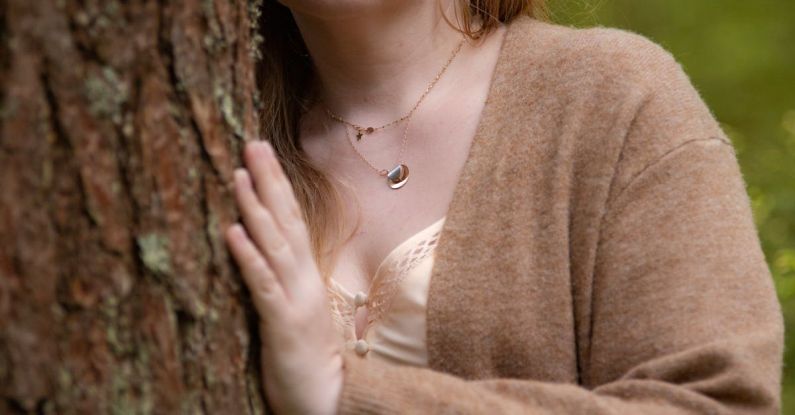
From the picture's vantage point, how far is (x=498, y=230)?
1.68m

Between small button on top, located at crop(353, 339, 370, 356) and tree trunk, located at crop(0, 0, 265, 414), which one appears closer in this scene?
tree trunk, located at crop(0, 0, 265, 414)

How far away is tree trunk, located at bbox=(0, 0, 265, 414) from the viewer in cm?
104

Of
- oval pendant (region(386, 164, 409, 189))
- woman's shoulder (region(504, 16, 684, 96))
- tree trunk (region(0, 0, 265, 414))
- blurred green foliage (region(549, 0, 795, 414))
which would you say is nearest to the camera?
tree trunk (region(0, 0, 265, 414))

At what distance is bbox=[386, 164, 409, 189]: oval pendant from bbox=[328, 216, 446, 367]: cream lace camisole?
0.54ft

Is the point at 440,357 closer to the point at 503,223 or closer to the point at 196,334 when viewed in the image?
the point at 503,223

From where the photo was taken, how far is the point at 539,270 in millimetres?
1651

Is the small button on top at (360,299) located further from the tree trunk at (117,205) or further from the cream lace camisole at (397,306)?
the tree trunk at (117,205)

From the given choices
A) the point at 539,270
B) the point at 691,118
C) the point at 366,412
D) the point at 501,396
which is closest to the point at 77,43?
the point at 366,412

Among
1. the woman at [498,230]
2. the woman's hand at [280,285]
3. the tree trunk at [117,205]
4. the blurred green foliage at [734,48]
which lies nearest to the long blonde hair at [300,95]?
the woman at [498,230]

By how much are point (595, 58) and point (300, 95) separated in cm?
72

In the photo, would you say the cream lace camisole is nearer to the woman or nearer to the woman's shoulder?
the woman

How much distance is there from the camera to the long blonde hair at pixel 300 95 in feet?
6.48

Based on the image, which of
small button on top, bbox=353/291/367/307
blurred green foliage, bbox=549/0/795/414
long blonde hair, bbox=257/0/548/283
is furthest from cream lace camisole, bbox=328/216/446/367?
blurred green foliage, bbox=549/0/795/414

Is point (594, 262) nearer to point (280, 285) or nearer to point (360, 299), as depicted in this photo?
point (360, 299)
